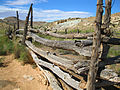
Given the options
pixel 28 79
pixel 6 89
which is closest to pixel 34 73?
pixel 28 79

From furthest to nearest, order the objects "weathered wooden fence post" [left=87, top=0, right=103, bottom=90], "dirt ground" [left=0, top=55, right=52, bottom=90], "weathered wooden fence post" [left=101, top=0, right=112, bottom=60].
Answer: "dirt ground" [left=0, top=55, right=52, bottom=90]
"weathered wooden fence post" [left=101, top=0, right=112, bottom=60]
"weathered wooden fence post" [left=87, top=0, right=103, bottom=90]

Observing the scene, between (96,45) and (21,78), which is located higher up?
(96,45)

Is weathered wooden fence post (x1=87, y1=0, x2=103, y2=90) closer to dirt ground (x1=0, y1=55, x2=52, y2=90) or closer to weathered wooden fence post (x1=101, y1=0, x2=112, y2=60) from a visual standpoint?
weathered wooden fence post (x1=101, y1=0, x2=112, y2=60)

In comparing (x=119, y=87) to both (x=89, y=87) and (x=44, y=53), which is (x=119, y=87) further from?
(x=44, y=53)

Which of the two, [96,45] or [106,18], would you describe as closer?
[96,45]

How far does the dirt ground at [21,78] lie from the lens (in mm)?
3644

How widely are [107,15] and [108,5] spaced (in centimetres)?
21

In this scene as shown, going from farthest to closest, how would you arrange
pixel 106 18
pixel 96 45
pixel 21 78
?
pixel 21 78
pixel 106 18
pixel 96 45

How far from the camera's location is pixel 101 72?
Result: 2.64 metres

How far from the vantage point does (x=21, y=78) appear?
419 centimetres

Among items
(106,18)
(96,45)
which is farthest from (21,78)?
(106,18)

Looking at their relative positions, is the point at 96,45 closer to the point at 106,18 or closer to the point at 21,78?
the point at 106,18

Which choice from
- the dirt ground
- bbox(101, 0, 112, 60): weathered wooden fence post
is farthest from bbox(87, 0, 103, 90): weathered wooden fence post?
the dirt ground

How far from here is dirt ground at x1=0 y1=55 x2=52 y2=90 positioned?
143 inches
